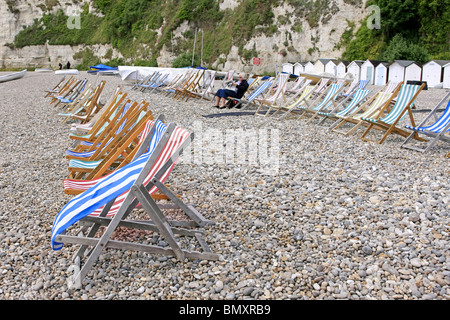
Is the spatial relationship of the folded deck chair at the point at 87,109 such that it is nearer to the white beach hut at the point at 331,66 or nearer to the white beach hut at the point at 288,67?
the white beach hut at the point at 331,66

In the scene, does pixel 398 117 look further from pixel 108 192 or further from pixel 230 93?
pixel 230 93

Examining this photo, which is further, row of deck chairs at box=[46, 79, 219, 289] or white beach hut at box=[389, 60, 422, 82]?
white beach hut at box=[389, 60, 422, 82]

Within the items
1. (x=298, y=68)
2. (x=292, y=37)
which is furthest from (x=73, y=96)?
(x=292, y=37)

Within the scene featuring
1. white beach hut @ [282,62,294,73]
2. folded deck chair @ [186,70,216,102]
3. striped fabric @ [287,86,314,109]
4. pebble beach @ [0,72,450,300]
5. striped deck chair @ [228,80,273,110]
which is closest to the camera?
pebble beach @ [0,72,450,300]

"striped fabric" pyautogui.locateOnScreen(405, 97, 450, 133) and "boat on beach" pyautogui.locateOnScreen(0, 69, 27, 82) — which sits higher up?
"striped fabric" pyautogui.locateOnScreen(405, 97, 450, 133)

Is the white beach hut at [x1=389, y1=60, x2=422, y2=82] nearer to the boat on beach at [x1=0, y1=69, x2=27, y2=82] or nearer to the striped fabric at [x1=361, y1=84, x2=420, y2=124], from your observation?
the striped fabric at [x1=361, y1=84, x2=420, y2=124]

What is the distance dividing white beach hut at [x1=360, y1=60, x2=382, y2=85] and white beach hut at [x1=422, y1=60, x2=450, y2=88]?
316cm

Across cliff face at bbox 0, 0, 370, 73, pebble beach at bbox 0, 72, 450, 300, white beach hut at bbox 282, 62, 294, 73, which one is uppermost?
cliff face at bbox 0, 0, 370, 73

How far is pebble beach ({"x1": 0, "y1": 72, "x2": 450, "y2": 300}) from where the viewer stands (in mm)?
2504

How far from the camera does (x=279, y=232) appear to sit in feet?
10.6

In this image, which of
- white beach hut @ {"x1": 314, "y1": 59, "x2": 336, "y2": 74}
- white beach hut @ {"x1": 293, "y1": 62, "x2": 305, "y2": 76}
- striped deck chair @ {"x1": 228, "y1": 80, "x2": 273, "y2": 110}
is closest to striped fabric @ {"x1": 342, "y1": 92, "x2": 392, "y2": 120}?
striped deck chair @ {"x1": 228, "y1": 80, "x2": 273, "y2": 110}

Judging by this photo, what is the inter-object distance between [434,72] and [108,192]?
28.1 m
